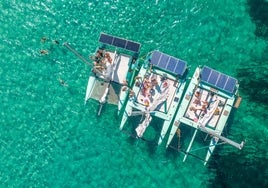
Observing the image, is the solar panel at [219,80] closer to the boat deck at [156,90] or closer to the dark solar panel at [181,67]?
the dark solar panel at [181,67]

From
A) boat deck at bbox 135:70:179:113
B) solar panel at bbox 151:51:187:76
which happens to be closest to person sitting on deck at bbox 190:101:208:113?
boat deck at bbox 135:70:179:113

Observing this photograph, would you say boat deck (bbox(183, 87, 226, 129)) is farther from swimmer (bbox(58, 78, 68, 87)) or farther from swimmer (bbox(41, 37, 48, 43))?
swimmer (bbox(41, 37, 48, 43))

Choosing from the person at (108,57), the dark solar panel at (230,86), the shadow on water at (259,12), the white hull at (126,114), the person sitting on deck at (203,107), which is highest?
the shadow on water at (259,12)

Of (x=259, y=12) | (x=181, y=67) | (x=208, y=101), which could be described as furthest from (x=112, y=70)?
(x=259, y=12)

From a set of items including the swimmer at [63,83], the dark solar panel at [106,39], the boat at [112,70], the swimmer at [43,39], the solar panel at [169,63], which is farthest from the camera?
the swimmer at [43,39]

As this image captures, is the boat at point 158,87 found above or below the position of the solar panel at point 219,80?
below

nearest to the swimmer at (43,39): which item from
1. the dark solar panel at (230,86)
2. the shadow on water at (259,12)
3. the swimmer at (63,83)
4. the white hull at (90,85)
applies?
the swimmer at (63,83)
